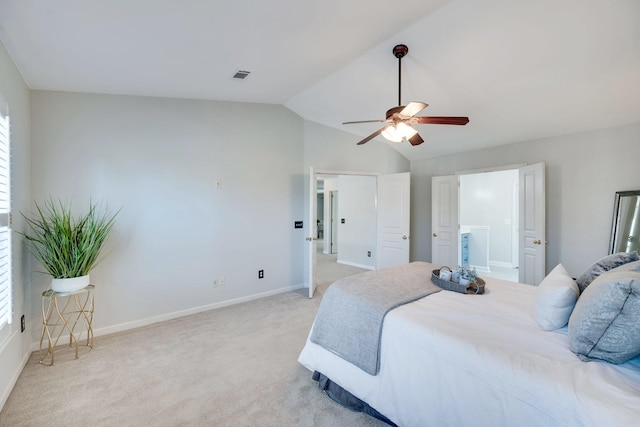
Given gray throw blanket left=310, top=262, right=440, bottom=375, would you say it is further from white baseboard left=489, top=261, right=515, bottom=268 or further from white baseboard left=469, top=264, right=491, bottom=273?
white baseboard left=489, top=261, right=515, bottom=268

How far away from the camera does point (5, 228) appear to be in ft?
7.08

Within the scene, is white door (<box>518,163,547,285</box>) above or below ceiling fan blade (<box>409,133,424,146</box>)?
below

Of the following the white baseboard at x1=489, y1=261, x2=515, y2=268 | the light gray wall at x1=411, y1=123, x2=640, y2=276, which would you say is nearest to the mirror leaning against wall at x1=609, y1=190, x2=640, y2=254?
the light gray wall at x1=411, y1=123, x2=640, y2=276

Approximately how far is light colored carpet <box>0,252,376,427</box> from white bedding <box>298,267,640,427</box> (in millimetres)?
358

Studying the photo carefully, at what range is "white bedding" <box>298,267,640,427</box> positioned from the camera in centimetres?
113

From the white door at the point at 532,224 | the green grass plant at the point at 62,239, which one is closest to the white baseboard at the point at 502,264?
the white door at the point at 532,224

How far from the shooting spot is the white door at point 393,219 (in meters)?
5.06

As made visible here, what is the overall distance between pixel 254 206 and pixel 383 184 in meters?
2.44

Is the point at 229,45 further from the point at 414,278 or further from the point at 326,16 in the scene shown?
the point at 414,278

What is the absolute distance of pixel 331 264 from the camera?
22.2 feet

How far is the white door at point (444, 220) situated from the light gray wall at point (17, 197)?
213 inches

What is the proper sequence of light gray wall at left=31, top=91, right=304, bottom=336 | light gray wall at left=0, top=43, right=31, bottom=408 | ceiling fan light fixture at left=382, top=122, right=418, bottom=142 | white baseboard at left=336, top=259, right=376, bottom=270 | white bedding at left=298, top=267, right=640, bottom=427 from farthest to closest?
1. white baseboard at left=336, top=259, right=376, bottom=270
2. light gray wall at left=31, top=91, right=304, bottom=336
3. ceiling fan light fixture at left=382, top=122, right=418, bottom=142
4. light gray wall at left=0, top=43, right=31, bottom=408
5. white bedding at left=298, top=267, right=640, bottom=427

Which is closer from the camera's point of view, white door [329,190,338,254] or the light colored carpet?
the light colored carpet

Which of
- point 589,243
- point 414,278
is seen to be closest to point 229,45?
point 414,278
